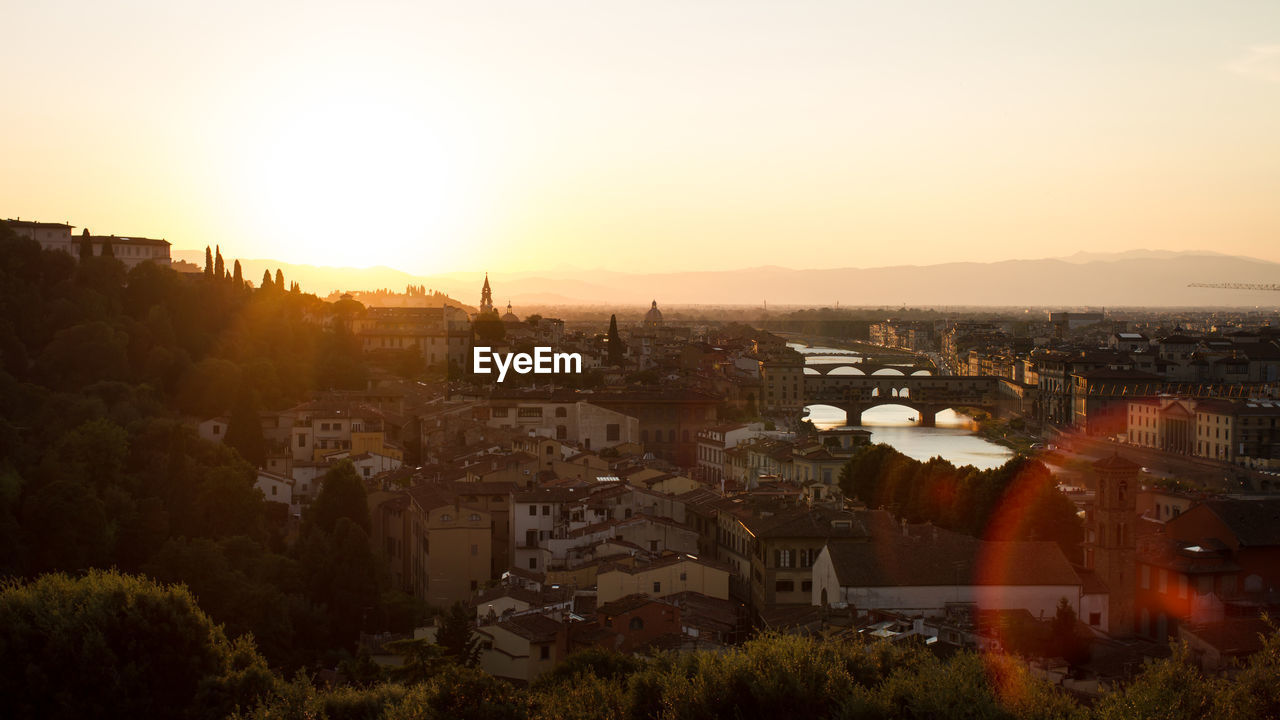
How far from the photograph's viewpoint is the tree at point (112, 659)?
7.17m

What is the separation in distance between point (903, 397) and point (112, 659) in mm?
33491

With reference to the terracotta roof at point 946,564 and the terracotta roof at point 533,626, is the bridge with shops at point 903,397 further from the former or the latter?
the terracotta roof at point 533,626

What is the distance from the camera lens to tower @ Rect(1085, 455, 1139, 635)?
10523mm

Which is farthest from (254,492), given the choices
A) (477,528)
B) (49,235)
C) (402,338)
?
(402,338)

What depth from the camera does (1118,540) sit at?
10.6 meters

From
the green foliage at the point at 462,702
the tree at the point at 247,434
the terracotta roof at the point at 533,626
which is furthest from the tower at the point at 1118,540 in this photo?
the tree at the point at 247,434

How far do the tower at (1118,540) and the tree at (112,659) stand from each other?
255 inches

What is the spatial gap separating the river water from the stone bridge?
505 mm

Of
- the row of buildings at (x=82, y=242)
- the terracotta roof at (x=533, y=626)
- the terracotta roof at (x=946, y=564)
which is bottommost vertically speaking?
the terracotta roof at (x=533, y=626)

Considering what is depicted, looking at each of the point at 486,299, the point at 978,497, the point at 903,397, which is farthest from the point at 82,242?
the point at 486,299

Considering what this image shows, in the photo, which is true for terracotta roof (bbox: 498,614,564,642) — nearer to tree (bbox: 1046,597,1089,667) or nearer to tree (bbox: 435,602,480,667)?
tree (bbox: 435,602,480,667)

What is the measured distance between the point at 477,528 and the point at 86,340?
894 cm

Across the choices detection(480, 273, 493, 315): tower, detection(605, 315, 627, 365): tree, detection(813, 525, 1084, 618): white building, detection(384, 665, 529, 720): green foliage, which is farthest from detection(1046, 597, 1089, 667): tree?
detection(480, 273, 493, 315): tower

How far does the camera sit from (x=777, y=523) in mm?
11453
